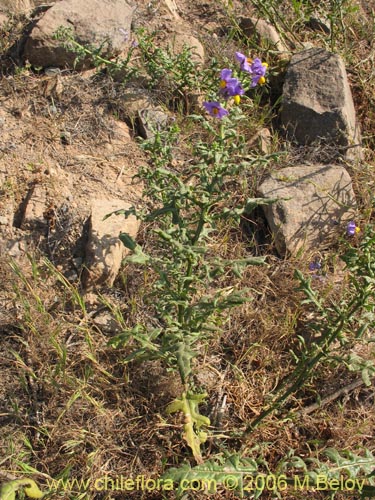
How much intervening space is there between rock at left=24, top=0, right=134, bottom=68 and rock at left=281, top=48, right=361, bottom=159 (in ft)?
4.36

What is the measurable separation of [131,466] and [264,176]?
206cm

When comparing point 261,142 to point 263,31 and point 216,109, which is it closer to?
point 263,31

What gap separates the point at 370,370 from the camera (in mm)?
2531

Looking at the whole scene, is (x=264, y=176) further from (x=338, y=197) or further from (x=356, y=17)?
(x=356, y=17)

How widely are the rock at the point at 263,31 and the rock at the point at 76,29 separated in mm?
1018

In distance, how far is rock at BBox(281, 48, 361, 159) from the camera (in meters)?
3.98

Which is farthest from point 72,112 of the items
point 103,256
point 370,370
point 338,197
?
point 370,370

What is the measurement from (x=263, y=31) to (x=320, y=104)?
35.0 inches

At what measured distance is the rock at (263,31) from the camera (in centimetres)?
440

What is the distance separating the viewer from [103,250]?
3117 millimetres

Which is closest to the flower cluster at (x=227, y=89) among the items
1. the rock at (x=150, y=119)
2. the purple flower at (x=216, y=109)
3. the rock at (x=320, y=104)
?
the purple flower at (x=216, y=109)

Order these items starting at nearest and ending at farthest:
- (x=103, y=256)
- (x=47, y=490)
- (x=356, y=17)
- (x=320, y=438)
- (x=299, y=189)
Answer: (x=47, y=490)
(x=320, y=438)
(x=103, y=256)
(x=299, y=189)
(x=356, y=17)

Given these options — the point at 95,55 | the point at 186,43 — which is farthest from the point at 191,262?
the point at 186,43

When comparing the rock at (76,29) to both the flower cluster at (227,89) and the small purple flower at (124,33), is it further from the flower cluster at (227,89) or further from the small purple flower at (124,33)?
the flower cluster at (227,89)
